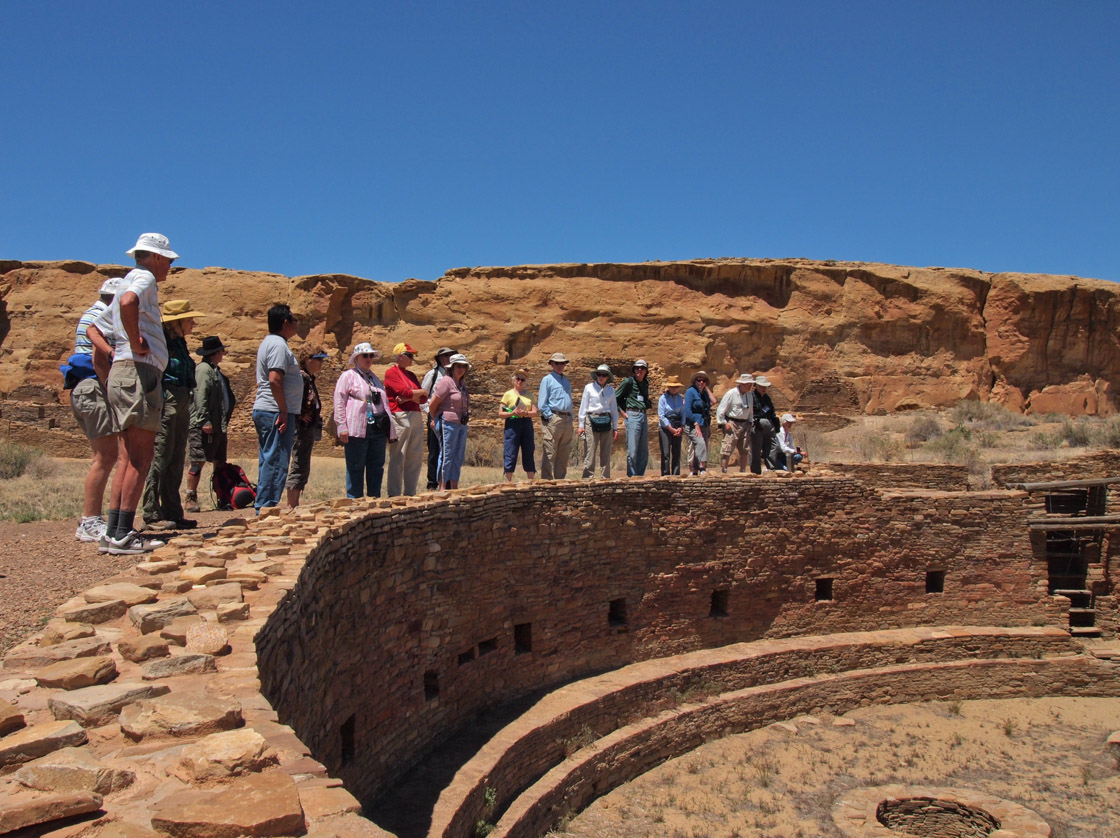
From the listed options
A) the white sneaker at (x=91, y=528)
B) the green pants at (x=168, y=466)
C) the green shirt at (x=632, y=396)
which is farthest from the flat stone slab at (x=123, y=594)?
the green shirt at (x=632, y=396)

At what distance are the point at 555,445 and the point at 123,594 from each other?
23.6ft

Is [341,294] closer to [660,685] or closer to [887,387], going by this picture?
[887,387]

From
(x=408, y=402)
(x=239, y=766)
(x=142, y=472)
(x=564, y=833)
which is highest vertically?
(x=408, y=402)

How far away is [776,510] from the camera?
12.2 metres

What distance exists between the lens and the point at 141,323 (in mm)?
5953

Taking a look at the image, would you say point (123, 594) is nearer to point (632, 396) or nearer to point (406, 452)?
point (406, 452)

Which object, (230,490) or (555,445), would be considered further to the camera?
(555,445)

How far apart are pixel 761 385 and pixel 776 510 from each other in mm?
2022

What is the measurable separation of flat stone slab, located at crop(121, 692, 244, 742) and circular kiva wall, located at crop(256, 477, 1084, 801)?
727 mm

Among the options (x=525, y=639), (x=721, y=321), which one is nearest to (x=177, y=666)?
(x=525, y=639)

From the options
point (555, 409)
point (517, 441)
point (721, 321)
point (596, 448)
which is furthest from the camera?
point (721, 321)

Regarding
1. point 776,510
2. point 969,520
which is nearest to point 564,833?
point 776,510

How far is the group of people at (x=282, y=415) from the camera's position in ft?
20.0

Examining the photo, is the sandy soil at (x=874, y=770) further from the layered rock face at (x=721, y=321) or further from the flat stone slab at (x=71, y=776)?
the layered rock face at (x=721, y=321)
